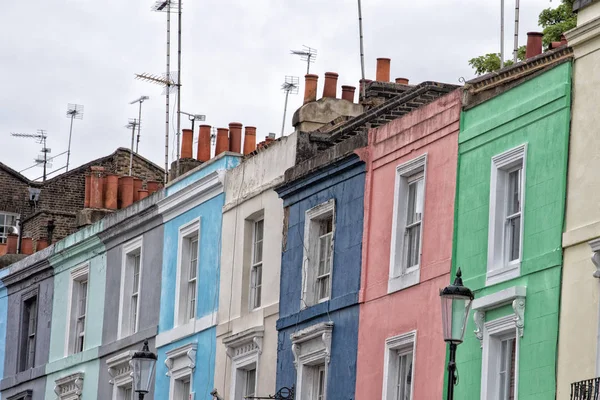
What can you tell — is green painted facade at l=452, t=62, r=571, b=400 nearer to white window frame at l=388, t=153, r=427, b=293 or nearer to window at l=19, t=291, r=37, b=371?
white window frame at l=388, t=153, r=427, b=293

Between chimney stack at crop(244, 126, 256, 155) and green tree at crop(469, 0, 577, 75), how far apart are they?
7912 millimetres

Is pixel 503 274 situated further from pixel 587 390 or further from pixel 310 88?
pixel 310 88

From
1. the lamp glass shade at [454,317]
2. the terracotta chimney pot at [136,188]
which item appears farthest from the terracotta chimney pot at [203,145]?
the lamp glass shade at [454,317]

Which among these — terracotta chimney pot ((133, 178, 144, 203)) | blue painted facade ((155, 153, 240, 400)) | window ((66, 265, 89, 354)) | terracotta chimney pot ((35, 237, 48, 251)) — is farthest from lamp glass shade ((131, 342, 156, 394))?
terracotta chimney pot ((35, 237, 48, 251))

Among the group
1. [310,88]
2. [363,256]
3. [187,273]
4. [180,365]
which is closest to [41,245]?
[187,273]

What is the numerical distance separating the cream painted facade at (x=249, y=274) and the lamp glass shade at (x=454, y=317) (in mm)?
9886

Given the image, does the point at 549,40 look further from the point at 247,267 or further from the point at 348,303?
the point at 348,303

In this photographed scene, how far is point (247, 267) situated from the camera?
31.9 meters

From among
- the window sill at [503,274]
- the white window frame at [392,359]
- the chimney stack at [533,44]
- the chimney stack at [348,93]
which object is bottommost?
the white window frame at [392,359]

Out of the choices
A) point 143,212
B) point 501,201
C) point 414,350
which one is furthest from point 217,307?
point 501,201

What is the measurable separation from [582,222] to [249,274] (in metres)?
10.8

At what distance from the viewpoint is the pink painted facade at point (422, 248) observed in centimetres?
2520

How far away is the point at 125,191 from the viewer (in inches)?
1638

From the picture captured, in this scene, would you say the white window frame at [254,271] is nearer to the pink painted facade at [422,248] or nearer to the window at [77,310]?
the pink painted facade at [422,248]
